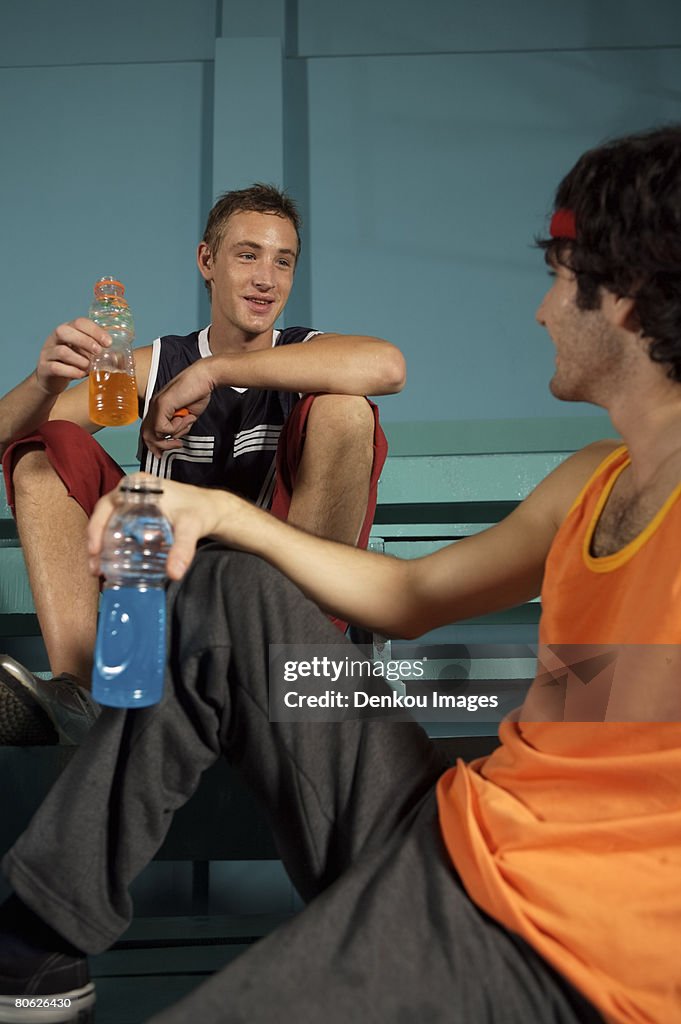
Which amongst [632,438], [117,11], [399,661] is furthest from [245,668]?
[117,11]

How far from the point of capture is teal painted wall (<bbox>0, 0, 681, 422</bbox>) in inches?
131

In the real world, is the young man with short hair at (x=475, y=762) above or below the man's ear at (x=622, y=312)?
below

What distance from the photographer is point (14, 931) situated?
0.87m

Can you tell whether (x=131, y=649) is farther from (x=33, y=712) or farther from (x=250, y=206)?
(x=250, y=206)

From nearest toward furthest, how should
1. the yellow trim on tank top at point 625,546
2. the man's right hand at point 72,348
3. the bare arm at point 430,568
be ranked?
the yellow trim on tank top at point 625,546 → the bare arm at point 430,568 → the man's right hand at point 72,348

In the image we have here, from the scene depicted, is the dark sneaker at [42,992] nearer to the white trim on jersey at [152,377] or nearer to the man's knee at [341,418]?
the man's knee at [341,418]

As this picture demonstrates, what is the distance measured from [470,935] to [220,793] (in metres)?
0.63

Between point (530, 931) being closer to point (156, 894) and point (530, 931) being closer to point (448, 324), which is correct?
point (156, 894)

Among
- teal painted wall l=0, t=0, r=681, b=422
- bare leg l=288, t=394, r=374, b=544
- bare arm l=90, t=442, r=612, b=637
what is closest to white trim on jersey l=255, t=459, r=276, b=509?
bare leg l=288, t=394, r=374, b=544

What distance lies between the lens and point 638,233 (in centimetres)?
93

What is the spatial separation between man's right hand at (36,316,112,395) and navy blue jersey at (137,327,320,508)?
1.04 feet

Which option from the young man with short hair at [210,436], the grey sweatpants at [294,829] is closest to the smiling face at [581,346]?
the grey sweatpants at [294,829]

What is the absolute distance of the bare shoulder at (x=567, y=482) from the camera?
3.46 feet

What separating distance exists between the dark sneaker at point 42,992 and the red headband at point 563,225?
824 mm
